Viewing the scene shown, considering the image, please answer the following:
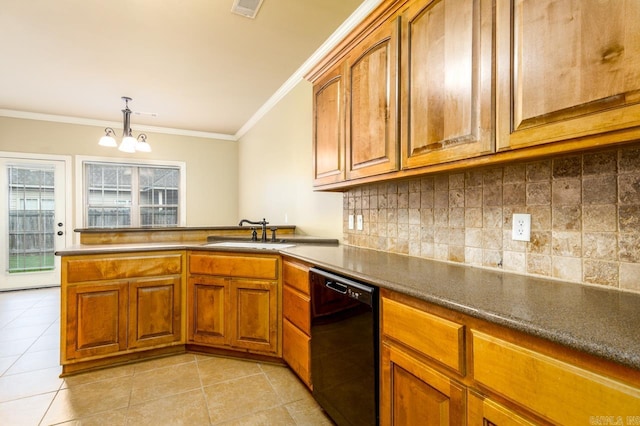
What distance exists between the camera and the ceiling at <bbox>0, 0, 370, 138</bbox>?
2.27 m

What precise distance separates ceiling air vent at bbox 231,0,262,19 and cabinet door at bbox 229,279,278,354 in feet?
6.43

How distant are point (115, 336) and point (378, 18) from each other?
276 centimetres

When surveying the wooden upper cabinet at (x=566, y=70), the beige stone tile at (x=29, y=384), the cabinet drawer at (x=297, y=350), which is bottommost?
the beige stone tile at (x=29, y=384)

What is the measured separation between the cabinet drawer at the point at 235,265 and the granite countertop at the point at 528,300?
0.69 meters

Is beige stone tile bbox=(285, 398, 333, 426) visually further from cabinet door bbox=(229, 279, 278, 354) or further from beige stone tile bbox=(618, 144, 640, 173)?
beige stone tile bbox=(618, 144, 640, 173)

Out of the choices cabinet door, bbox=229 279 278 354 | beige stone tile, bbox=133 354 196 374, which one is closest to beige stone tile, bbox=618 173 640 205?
cabinet door, bbox=229 279 278 354

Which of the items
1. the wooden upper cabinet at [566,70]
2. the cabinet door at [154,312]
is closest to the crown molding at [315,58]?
the wooden upper cabinet at [566,70]

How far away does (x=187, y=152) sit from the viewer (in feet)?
18.1

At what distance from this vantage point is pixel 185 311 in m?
2.55

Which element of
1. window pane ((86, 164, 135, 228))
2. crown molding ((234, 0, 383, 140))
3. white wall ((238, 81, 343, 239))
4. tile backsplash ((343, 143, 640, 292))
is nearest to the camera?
tile backsplash ((343, 143, 640, 292))

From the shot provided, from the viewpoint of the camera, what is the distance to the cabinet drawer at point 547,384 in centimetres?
67

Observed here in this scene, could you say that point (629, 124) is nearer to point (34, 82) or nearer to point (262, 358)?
point (262, 358)

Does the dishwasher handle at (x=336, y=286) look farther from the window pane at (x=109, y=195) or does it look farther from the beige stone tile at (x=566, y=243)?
the window pane at (x=109, y=195)

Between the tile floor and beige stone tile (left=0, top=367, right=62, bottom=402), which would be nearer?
the tile floor
